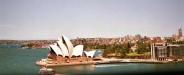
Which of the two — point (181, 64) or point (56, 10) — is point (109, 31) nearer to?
point (56, 10)

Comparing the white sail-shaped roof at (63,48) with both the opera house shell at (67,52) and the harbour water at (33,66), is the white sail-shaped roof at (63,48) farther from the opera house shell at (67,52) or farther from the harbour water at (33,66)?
the harbour water at (33,66)

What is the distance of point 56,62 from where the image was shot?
22.7 feet

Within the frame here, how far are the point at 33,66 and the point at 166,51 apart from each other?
7.35 feet

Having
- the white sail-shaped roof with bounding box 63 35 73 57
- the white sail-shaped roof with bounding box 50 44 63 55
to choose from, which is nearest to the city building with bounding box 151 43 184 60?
the white sail-shaped roof with bounding box 63 35 73 57

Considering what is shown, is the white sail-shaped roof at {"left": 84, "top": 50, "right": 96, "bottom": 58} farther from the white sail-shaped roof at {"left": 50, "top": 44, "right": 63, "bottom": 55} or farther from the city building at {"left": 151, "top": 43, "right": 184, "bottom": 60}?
the city building at {"left": 151, "top": 43, "right": 184, "bottom": 60}

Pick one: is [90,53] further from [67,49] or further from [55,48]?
[55,48]

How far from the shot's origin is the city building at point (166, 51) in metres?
7.32

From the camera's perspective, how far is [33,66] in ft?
22.2

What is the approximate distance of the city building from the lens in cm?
732

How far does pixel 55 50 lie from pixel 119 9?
1230mm

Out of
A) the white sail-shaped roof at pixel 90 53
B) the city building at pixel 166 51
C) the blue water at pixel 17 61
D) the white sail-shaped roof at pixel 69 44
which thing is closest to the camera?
the blue water at pixel 17 61

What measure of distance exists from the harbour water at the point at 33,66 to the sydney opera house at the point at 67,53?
0.10 m

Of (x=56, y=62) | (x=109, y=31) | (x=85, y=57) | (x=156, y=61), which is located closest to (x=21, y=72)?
(x=56, y=62)

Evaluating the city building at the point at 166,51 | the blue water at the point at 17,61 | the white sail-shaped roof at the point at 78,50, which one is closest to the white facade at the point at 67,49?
the white sail-shaped roof at the point at 78,50
